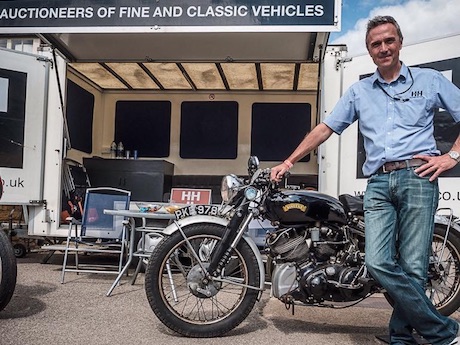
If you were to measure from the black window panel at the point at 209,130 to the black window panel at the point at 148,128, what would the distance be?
0.91 feet

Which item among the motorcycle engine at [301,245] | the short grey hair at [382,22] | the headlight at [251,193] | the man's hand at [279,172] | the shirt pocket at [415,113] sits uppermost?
the short grey hair at [382,22]

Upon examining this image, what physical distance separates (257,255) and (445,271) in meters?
1.29

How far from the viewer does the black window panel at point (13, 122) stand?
17.8ft

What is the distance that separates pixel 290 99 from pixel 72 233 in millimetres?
4101

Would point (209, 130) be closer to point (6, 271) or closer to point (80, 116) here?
point (80, 116)

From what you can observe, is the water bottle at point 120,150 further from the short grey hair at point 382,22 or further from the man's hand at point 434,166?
the man's hand at point 434,166

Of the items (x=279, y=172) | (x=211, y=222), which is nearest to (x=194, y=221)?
(x=211, y=222)

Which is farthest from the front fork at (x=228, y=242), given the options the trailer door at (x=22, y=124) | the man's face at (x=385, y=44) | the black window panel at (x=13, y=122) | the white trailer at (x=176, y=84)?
the black window panel at (x=13, y=122)

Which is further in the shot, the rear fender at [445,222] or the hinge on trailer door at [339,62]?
the hinge on trailer door at [339,62]

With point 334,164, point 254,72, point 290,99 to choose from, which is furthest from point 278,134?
point 334,164

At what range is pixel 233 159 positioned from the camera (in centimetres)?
823

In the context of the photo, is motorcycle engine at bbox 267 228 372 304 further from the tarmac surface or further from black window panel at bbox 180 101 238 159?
black window panel at bbox 180 101 238 159

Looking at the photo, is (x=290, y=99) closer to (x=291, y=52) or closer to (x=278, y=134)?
(x=278, y=134)

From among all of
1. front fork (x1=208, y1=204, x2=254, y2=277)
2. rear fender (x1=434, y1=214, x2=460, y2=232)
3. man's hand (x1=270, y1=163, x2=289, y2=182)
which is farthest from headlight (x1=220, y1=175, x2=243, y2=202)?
rear fender (x1=434, y1=214, x2=460, y2=232)
